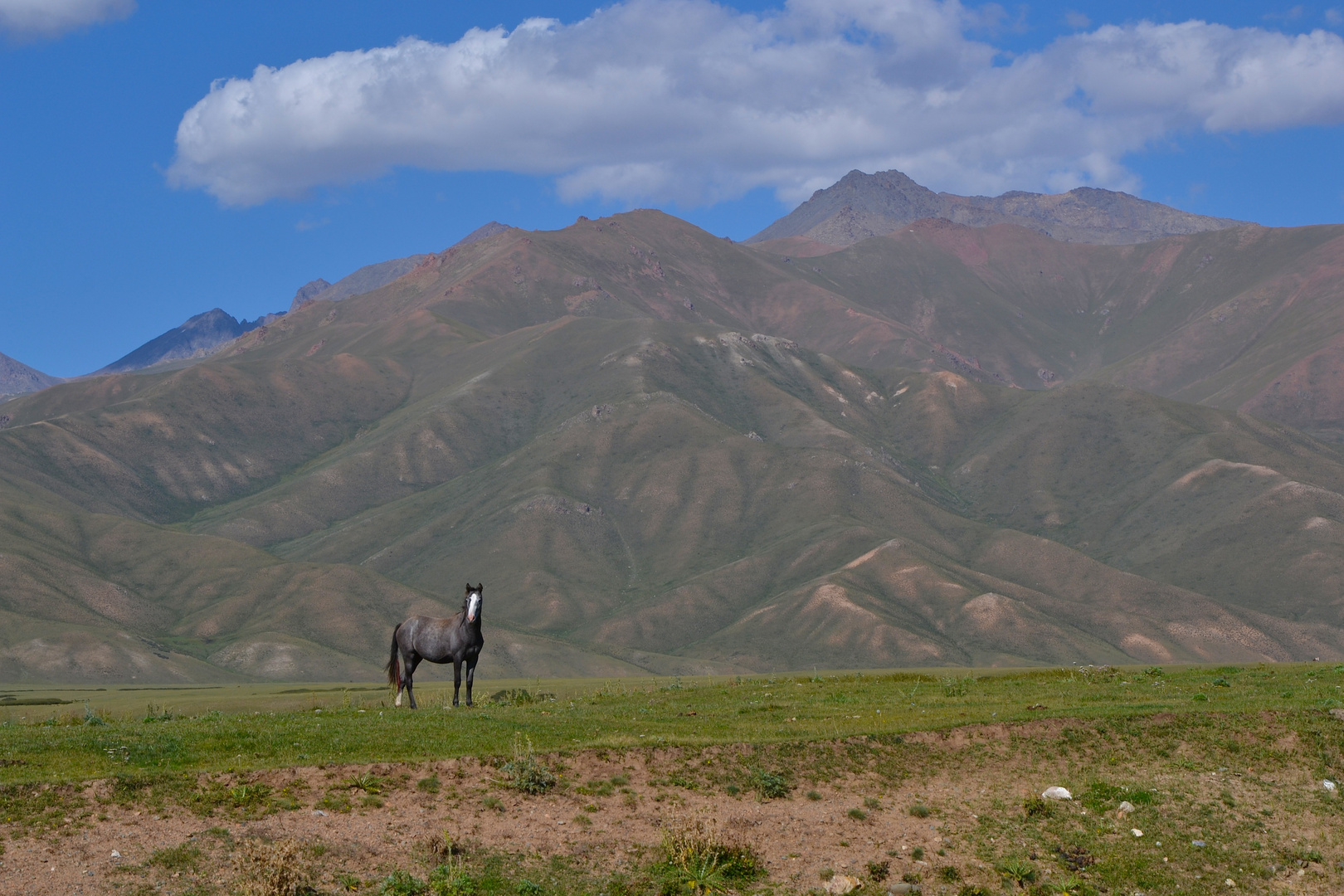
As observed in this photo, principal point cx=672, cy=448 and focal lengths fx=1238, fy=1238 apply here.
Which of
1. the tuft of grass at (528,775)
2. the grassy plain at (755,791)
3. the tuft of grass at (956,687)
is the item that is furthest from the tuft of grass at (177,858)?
the tuft of grass at (956,687)

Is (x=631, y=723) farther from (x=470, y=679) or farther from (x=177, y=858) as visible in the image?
(x=177, y=858)

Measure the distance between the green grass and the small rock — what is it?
12.4ft

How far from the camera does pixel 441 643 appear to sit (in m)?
35.2

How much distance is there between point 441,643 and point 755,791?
1337 cm

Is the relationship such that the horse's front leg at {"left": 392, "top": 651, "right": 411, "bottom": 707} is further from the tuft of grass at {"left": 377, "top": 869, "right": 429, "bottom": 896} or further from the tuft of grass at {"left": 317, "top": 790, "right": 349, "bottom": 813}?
the tuft of grass at {"left": 377, "top": 869, "right": 429, "bottom": 896}

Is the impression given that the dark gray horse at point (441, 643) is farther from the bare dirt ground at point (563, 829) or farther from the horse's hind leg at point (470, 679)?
the bare dirt ground at point (563, 829)

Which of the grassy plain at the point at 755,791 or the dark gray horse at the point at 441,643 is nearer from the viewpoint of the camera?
the grassy plain at the point at 755,791

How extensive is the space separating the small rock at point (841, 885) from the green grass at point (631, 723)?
3.79 meters

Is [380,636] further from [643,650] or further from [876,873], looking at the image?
[876,873]

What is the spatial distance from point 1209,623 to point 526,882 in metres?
197

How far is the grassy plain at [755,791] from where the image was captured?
2083 cm

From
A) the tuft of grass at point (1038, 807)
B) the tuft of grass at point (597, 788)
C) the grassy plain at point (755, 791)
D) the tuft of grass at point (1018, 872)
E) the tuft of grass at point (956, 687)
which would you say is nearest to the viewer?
the grassy plain at point (755, 791)

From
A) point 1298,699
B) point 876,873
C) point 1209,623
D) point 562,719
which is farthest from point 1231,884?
point 1209,623

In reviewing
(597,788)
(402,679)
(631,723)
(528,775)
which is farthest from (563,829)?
(402,679)
